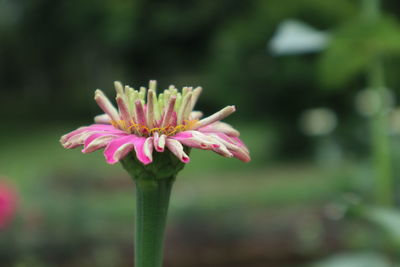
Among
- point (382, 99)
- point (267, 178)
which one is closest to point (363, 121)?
point (267, 178)

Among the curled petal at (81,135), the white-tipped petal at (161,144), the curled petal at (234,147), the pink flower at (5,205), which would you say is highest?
the pink flower at (5,205)

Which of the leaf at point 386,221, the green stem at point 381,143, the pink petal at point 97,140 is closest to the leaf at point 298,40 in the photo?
the green stem at point 381,143

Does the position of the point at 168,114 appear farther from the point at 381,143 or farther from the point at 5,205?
the point at 5,205

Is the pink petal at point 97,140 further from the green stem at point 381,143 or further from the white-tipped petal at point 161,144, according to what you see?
the green stem at point 381,143

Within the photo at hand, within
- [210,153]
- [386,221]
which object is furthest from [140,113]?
[210,153]

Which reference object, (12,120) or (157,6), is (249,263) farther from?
(12,120)

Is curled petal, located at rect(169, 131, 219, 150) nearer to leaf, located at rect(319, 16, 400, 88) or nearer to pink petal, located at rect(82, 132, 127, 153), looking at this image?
pink petal, located at rect(82, 132, 127, 153)
